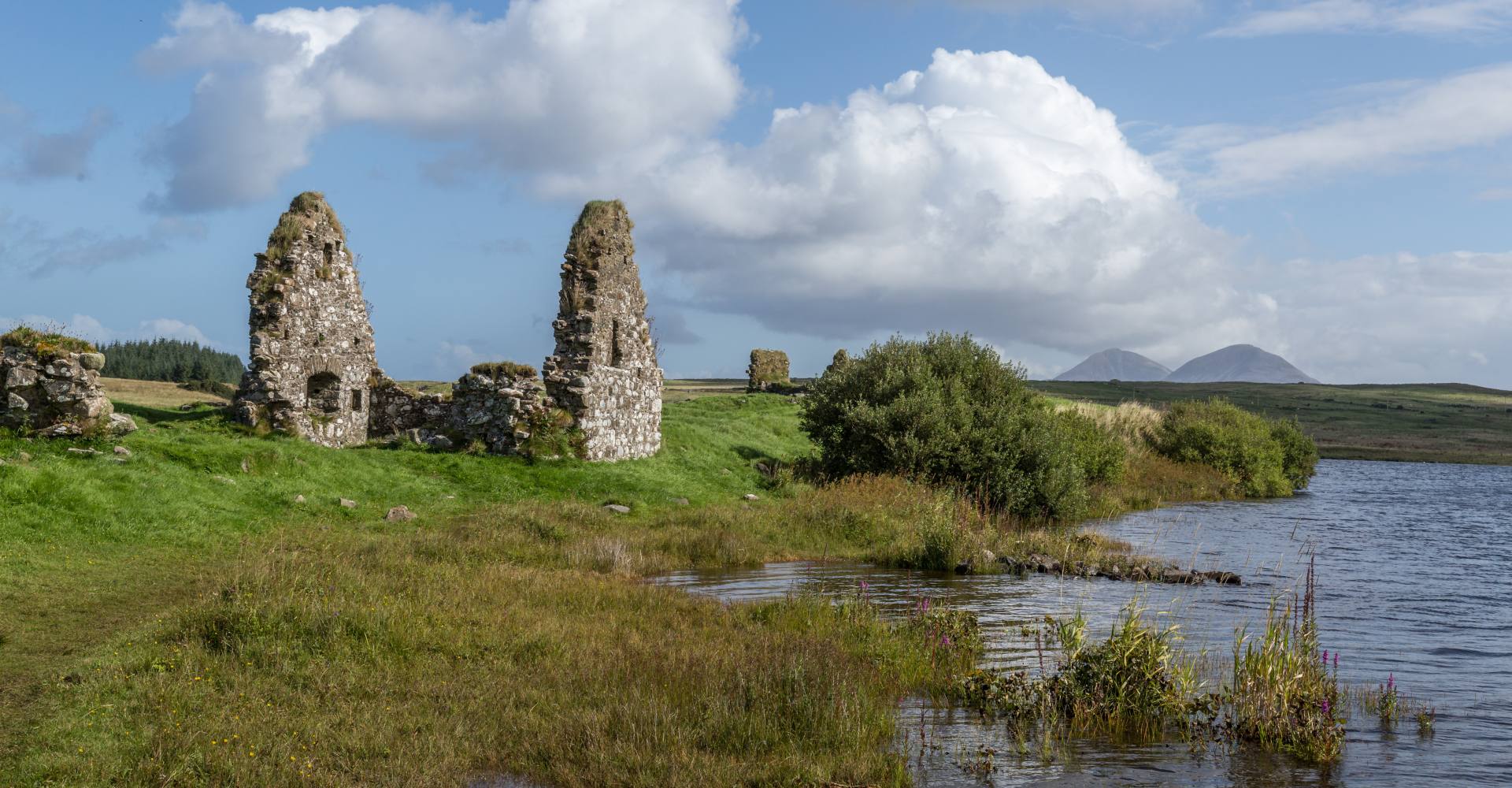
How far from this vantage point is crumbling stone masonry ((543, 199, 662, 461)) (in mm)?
29172

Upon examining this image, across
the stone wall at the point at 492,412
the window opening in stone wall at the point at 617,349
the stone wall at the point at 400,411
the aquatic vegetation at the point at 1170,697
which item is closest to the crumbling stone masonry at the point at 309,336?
the stone wall at the point at 400,411

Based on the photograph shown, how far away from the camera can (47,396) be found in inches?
845

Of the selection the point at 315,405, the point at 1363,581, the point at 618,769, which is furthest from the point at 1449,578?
the point at 315,405

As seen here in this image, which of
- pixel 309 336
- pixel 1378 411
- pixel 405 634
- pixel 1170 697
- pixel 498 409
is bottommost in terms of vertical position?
pixel 1170 697

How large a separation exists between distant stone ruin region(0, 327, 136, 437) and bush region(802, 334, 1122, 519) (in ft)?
66.0

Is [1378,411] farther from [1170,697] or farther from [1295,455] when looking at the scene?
[1170,697]

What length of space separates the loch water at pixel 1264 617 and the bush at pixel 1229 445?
1035 centimetres

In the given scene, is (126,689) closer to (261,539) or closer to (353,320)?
(261,539)

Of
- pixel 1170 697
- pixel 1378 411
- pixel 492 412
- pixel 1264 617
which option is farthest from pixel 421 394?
pixel 1378 411

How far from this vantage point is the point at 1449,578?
23.1 m

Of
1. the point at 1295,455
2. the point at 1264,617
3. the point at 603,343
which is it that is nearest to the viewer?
the point at 1264,617

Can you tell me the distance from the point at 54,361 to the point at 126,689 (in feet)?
51.3

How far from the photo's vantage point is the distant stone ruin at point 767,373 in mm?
61562

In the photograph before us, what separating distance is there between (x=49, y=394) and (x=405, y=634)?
15595 mm
